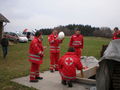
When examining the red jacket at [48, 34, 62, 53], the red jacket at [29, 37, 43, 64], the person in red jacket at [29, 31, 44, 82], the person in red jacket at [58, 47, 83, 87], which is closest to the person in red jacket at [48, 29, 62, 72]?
the red jacket at [48, 34, 62, 53]

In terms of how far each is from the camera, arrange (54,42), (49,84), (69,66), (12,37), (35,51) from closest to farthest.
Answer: (69,66) < (49,84) < (35,51) < (54,42) < (12,37)

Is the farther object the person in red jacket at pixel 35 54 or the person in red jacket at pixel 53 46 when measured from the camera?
the person in red jacket at pixel 53 46

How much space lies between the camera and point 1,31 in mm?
26516

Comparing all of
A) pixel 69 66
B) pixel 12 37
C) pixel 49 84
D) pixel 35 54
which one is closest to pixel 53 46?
pixel 35 54

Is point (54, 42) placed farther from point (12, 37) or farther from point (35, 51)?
point (12, 37)

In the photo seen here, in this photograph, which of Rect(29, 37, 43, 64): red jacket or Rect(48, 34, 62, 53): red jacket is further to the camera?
Rect(48, 34, 62, 53): red jacket

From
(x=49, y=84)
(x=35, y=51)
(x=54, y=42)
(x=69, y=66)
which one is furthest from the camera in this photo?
(x=54, y=42)

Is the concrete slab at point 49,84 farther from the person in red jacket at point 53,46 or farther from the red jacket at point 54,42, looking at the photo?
the red jacket at point 54,42

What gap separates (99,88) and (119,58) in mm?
926

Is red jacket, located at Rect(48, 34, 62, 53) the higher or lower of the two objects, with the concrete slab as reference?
higher

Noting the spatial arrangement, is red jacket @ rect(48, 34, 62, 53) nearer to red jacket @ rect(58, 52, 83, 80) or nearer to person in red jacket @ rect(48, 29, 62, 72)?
person in red jacket @ rect(48, 29, 62, 72)

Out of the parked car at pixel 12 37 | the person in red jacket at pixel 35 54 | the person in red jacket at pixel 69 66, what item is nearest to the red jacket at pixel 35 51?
the person in red jacket at pixel 35 54

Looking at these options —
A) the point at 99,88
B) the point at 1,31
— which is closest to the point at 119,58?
the point at 99,88

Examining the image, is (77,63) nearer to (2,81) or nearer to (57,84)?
(57,84)
